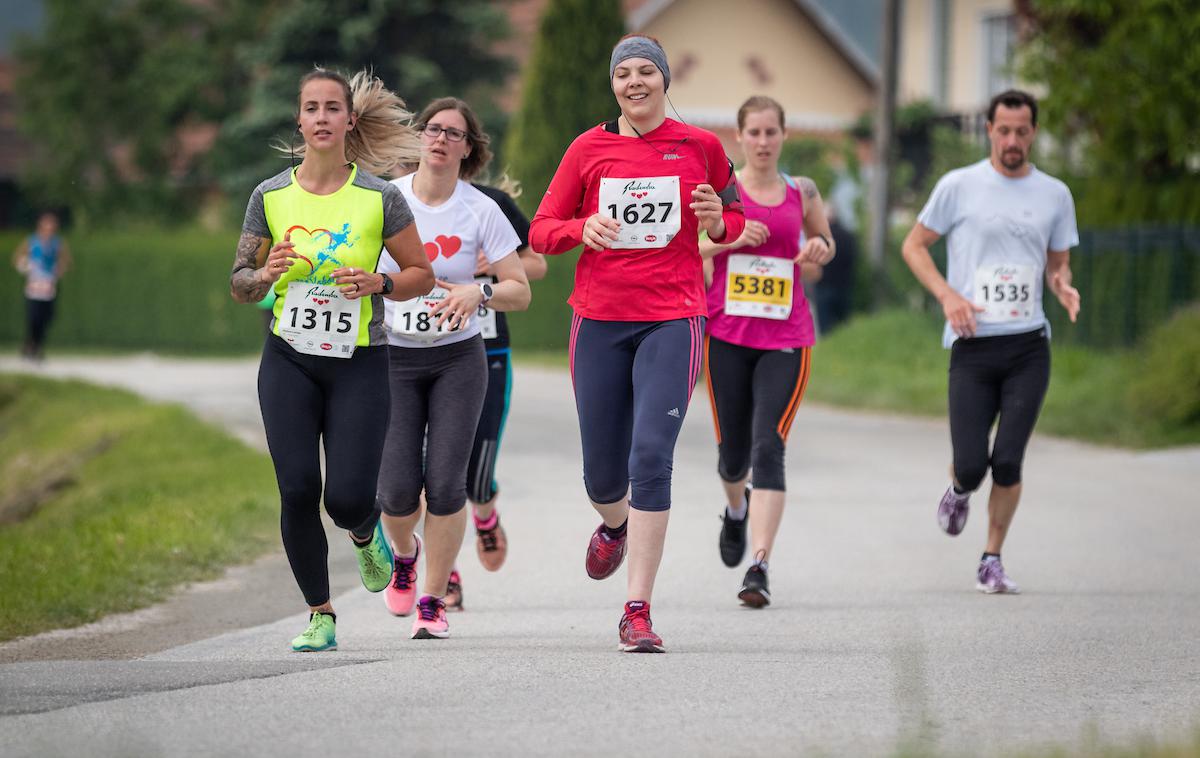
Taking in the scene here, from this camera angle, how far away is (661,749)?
491 cm

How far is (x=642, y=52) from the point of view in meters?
6.92

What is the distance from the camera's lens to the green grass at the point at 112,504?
30.6 ft

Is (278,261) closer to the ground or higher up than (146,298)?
closer to the ground

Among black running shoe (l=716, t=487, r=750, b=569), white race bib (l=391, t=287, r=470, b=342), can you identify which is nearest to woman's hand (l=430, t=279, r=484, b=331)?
white race bib (l=391, t=287, r=470, b=342)

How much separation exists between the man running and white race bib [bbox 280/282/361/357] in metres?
3.14

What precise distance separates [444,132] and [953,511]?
10.4 feet

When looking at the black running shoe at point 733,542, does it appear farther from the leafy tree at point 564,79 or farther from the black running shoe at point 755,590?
the leafy tree at point 564,79

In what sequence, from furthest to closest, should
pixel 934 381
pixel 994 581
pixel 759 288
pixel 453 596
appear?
pixel 934 381 < pixel 994 581 < pixel 759 288 < pixel 453 596

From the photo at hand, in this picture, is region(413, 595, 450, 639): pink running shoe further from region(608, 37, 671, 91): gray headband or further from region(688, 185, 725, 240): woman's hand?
region(608, 37, 671, 91): gray headband

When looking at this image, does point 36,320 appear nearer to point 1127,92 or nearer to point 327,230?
point 1127,92

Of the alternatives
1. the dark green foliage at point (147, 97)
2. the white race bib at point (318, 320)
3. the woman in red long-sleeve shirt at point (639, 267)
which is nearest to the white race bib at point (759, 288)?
the woman in red long-sleeve shirt at point (639, 267)

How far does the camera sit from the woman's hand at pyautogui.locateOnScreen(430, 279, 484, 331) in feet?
23.9

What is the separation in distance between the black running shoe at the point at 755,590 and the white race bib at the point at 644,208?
2032 mm

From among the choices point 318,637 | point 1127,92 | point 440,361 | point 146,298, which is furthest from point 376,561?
point 146,298
